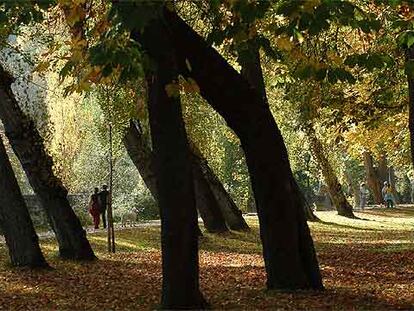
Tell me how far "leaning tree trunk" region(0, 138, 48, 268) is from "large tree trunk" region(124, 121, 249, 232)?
7440mm

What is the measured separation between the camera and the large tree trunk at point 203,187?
68.2 ft

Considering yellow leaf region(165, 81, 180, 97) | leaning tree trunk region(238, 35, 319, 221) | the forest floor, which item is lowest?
the forest floor

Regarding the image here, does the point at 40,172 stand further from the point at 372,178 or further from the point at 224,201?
the point at 372,178

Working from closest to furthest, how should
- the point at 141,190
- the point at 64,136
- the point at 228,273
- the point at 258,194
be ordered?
1. the point at 258,194
2. the point at 228,273
3. the point at 64,136
4. the point at 141,190

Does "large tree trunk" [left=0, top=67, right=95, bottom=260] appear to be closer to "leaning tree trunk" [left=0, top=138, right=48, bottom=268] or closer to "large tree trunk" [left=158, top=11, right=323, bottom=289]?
"leaning tree trunk" [left=0, top=138, right=48, bottom=268]

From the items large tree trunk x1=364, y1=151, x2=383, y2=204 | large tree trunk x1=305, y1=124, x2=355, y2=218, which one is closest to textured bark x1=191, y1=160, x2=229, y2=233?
large tree trunk x1=305, y1=124, x2=355, y2=218

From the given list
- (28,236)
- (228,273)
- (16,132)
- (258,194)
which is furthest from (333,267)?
(16,132)

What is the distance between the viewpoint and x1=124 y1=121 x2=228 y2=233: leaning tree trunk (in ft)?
68.1

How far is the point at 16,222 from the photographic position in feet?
41.4

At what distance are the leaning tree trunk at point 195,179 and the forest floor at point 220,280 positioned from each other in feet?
5.76

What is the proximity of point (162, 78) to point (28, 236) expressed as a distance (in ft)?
21.5

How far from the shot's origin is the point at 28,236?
1266 centimetres

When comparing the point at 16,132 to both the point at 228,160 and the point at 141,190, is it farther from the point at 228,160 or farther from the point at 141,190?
the point at 228,160

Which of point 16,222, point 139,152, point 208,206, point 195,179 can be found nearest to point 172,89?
point 16,222
